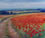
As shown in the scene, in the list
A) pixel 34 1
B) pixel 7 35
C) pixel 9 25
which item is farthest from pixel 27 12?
pixel 7 35

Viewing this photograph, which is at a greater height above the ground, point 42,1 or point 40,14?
point 42,1

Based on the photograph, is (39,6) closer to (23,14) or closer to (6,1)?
(23,14)

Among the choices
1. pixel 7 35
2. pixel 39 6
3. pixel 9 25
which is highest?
pixel 39 6

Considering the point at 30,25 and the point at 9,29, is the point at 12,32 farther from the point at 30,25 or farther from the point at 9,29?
the point at 30,25

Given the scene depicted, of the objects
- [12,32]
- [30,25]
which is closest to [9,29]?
[12,32]

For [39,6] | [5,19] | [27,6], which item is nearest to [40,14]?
[39,6]

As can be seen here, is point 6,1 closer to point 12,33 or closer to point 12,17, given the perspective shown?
point 12,17

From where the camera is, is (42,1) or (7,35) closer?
(7,35)
